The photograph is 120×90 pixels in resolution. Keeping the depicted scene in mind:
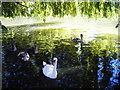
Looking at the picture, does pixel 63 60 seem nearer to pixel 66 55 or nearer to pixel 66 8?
pixel 66 55

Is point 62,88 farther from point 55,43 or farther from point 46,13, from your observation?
point 55,43

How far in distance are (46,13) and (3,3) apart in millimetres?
649

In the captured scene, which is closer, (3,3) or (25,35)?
(3,3)

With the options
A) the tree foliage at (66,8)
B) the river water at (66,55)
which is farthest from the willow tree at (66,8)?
the river water at (66,55)

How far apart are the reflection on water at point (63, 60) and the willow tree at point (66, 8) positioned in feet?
3.62

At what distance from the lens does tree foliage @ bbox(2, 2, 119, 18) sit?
7.29ft

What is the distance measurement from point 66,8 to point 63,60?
1.36 m

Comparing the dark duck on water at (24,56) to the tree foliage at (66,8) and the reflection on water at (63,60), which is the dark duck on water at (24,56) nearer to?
the reflection on water at (63,60)

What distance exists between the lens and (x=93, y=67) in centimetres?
320

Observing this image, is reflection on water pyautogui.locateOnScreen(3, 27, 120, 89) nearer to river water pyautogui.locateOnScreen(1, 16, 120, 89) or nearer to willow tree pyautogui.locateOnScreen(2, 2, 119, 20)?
river water pyautogui.locateOnScreen(1, 16, 120, 89)

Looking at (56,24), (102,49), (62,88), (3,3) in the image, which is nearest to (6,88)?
(62,88)

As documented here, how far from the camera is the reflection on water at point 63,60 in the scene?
9.18 ft

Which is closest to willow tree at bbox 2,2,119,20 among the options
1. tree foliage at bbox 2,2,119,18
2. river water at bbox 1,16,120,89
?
tree foliage at bbox 2,2,119,18

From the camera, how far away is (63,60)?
11.6 ft
